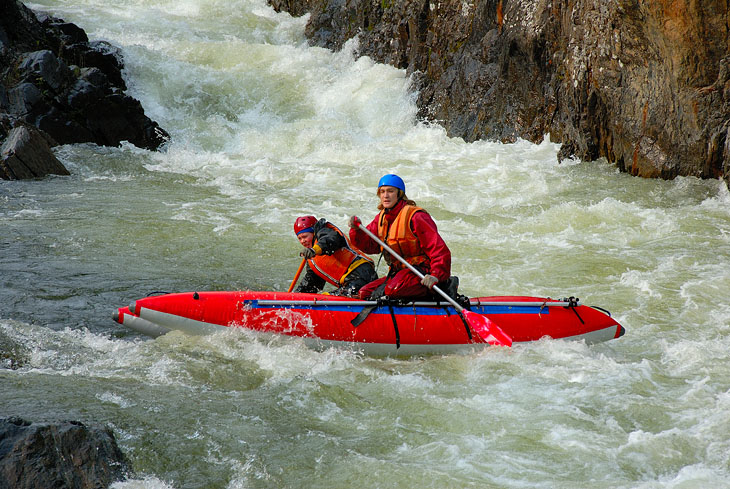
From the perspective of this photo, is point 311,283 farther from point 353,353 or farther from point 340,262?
point 353,353

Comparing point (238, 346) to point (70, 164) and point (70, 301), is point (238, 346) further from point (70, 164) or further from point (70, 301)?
point (70, 164)

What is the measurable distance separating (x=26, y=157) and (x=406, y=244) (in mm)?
8304

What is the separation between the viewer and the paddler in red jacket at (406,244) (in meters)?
5.41

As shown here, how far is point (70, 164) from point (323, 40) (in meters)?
8.87

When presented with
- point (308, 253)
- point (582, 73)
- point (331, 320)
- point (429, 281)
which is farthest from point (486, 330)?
point (582, 73)

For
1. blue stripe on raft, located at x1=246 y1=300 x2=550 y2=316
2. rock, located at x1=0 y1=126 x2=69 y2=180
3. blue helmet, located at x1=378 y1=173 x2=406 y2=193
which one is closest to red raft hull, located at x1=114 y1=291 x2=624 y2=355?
blue stripe on raft, located at x1=246 y1=300 x2=550 y2=316

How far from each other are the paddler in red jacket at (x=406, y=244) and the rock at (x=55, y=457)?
2.61 metres

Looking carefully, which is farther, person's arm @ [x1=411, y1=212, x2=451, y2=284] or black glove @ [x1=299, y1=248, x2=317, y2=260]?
black glove @ [x1=299, y1=248, x2=317, y2=260]

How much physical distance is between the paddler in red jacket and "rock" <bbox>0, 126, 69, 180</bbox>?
25.4 feet

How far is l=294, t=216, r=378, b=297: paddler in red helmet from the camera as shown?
224 inches

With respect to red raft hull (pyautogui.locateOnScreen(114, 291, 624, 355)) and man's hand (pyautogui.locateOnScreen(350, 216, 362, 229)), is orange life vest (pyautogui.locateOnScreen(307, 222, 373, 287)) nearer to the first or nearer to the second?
man's hand (pyautogui.locateOnScreen(350, 216, 362, 229))

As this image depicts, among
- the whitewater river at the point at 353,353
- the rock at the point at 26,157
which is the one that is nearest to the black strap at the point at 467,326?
the whitewater river at the point at 353,353

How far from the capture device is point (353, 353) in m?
5.46

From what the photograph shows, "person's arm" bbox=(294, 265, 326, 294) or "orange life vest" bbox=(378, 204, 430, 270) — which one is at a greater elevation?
"orange life vest" bbox=(378, 204, 430, 270)
